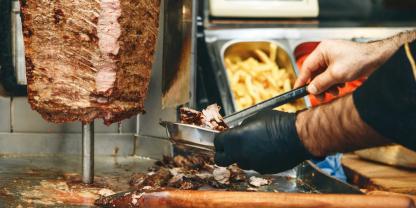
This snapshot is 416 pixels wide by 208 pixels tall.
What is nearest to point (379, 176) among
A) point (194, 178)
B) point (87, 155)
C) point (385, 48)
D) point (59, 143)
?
point (385, 48)

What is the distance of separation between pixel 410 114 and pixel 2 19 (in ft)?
8.91

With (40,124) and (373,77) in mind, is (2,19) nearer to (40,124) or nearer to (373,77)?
(40,124)

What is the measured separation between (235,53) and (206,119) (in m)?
1.92

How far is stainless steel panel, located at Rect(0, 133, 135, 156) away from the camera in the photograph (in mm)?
3803

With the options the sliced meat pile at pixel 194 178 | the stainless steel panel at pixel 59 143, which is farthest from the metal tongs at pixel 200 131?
the stainless steel panel at pixel 59 143

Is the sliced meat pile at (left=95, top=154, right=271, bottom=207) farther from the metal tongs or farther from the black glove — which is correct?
the black glove

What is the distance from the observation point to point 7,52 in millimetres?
3676

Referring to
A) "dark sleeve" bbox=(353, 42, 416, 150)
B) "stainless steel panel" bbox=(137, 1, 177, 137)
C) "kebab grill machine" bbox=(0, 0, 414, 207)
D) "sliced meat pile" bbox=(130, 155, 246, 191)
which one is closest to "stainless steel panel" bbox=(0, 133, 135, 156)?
"kebab grill machine" bbox=(0, 0, 414, 207)

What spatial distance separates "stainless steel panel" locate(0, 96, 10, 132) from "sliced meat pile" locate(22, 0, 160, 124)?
1.10 m

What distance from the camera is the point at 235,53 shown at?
4488 mm

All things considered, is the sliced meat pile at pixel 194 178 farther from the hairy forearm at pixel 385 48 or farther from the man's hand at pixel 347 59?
the hairy forearm at pixel 385 48

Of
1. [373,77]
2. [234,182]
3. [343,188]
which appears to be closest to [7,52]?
[234,182]

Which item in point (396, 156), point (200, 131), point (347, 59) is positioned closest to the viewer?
point (200, 131)

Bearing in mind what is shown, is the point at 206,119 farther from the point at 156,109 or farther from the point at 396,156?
the point at 396,156
